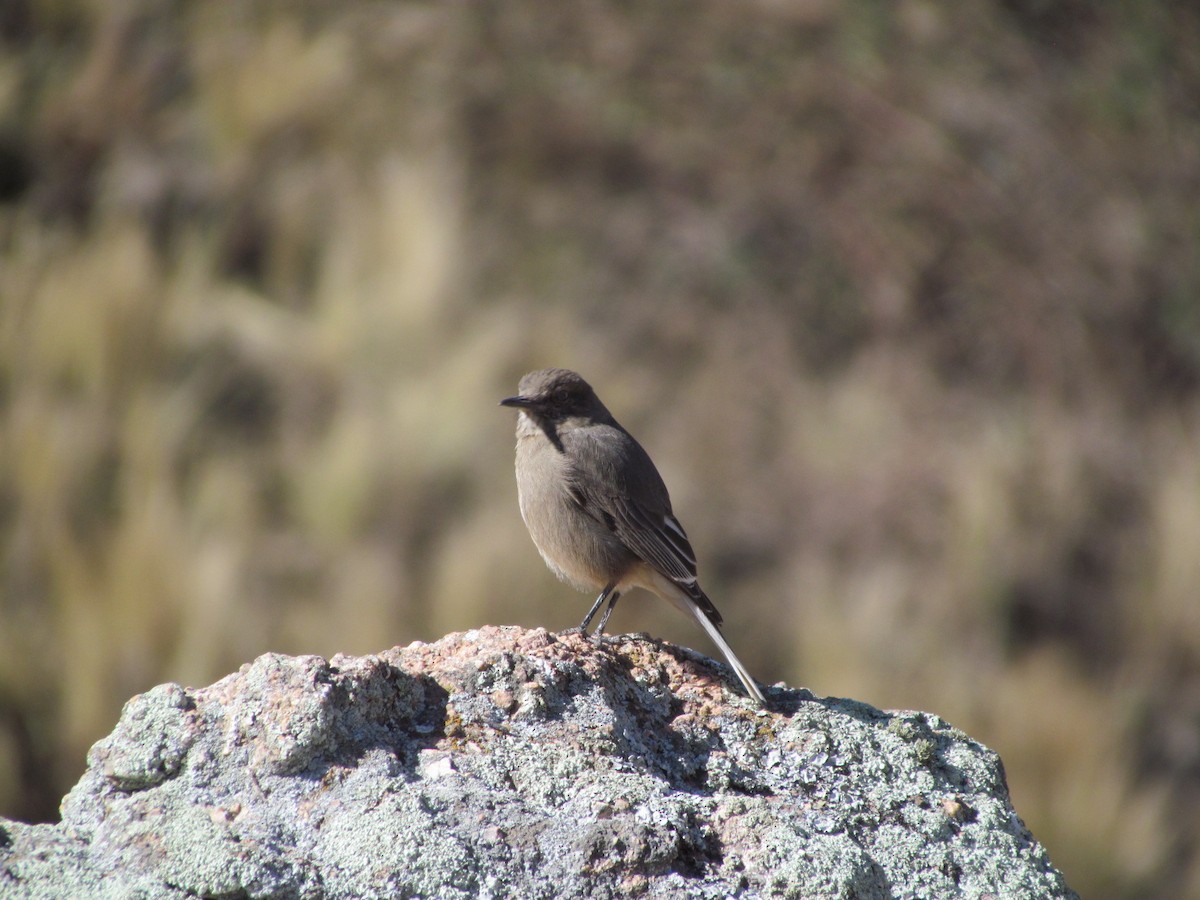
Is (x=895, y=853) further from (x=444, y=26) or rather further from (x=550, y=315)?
(x=444, y=26)

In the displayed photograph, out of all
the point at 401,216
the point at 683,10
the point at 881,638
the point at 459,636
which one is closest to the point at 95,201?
the point at 401,216

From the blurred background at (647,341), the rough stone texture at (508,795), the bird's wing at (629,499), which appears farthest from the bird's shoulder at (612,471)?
the blurred background at (647,341)

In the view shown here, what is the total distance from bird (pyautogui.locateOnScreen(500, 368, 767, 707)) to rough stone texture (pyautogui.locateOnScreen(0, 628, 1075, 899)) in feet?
4.74

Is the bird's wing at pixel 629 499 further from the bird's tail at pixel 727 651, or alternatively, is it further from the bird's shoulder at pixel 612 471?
the bird's tail at pixel 727 651

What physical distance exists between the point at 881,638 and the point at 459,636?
6.01 metres

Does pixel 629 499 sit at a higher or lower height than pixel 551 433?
lower

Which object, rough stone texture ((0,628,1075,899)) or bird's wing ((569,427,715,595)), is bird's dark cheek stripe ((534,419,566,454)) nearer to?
bird's wing ((569,427,715,595))

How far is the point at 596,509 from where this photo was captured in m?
4.82

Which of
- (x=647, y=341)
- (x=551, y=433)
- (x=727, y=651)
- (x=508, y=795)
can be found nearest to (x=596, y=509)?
(x=551, y=433)

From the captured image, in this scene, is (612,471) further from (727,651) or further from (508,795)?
(508,795)

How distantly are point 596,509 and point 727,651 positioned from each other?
133 cm

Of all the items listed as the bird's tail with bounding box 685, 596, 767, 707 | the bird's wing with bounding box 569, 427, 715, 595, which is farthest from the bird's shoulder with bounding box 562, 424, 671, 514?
the bird's tail with bounding box 685, 596, 767, 707

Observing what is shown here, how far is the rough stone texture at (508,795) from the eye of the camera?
7.72 feet

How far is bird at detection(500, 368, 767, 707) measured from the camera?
465 cm
